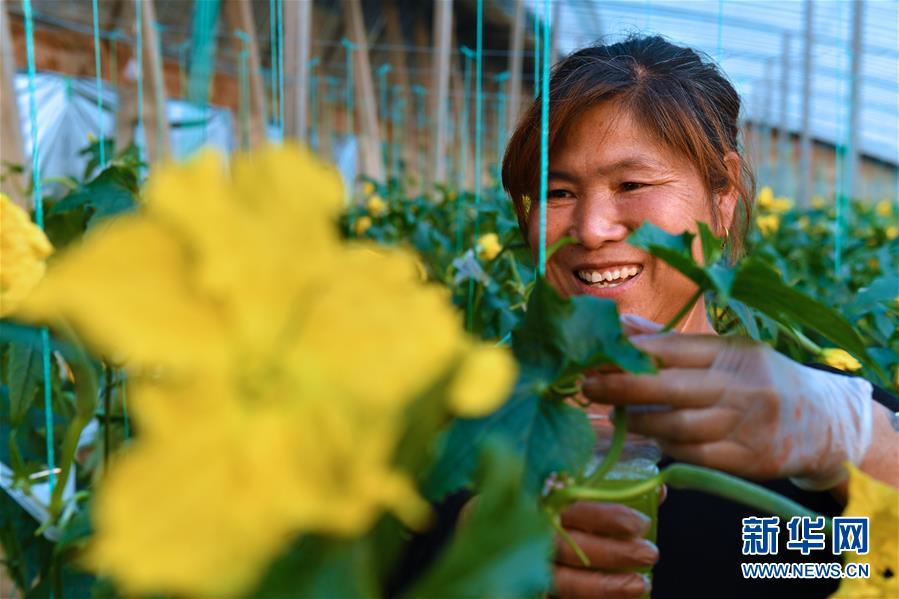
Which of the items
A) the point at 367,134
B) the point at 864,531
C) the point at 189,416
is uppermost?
the point at 189,416

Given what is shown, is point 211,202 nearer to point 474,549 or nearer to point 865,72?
point 474,549

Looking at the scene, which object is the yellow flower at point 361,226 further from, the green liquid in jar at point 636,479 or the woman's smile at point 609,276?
the green liquid in jar at point 636,479

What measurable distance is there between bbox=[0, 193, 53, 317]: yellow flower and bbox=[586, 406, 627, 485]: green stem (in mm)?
252

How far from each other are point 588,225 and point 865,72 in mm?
10826

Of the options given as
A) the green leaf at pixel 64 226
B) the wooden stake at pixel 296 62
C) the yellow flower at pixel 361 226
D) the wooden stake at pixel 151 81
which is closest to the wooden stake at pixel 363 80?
the wooden stake at pixel 296 62

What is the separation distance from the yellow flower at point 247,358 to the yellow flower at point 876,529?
0.20 m

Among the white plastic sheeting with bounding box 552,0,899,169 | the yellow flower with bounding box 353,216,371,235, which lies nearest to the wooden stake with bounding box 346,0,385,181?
the yellow flower with bounding box 353,216,371,235

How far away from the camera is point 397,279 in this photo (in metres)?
0.20

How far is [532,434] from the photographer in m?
0.34

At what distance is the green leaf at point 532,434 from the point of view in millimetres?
300

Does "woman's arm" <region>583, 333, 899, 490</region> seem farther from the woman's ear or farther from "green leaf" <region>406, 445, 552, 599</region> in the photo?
the woman's ear

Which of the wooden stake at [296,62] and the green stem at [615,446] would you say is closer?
the green stem at [615,446]

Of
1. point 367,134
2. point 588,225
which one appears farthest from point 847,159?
point 588,225

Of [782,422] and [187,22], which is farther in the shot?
[187,22]
